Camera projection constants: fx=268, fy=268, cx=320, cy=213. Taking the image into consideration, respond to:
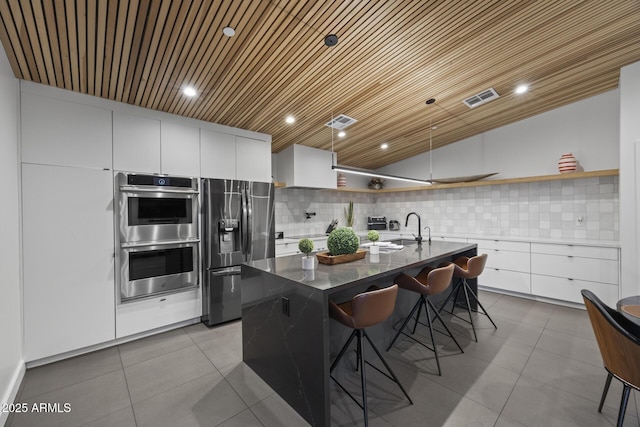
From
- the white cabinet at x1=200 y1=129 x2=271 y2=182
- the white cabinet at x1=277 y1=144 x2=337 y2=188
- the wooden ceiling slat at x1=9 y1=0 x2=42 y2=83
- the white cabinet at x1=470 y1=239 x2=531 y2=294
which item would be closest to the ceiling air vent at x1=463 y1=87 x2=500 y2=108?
the white cabinet at x1=470 y1=239 x2=531 y2=294

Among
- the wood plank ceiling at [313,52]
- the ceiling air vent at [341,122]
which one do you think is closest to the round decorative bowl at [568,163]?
the wood plank ceiling at [313,52]

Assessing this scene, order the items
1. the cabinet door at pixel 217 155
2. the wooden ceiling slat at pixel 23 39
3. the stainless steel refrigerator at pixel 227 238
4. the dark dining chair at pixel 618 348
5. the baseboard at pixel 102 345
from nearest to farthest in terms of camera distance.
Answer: the dark dining chair at pixel 618 348 → the wooden ceiling slat at pixel 23 39 → the baseboard at pixel 102 345 → the stainless steel refrigerator at pixel 227 238 → the cabinet door at pixel 217 155

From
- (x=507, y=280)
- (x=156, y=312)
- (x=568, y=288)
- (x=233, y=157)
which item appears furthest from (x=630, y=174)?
(x=156, y=312)

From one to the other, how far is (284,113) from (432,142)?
321 centimetres

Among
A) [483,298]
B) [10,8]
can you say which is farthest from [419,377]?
[10,8]

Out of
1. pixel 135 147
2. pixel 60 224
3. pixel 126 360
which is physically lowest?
pixel 126 360

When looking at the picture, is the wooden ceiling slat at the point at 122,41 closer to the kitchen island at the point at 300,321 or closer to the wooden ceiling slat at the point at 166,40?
the wooden ceiling slat at the point at 166,40

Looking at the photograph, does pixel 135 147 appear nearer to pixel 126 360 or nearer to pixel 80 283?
pixel 80 283

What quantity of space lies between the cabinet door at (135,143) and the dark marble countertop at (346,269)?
1757mm

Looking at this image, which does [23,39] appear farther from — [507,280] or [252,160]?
[507,280]

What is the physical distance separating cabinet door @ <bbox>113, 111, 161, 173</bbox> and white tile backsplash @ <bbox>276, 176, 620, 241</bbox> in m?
2.27

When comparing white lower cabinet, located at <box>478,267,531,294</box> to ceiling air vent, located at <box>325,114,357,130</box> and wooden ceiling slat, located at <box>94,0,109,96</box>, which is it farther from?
wooden ceiling slat, located at <box>94,0,109,96</box>

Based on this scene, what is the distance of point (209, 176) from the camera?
3391 millimetres

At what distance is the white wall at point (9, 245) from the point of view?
6.01 feet
